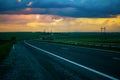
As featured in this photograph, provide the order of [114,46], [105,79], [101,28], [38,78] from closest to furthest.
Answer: [105,79] < [38,78] < [114,46] < [101,28]

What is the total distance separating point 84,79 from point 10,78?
11.2ft

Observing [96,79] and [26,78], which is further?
[26,78]

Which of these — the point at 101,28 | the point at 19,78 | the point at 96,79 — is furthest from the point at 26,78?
the point at 101,28

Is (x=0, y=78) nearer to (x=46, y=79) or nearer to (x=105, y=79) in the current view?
(x=46, y=79)

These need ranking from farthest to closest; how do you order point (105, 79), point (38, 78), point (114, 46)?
1. point (114, 46)
2. point (38, 78)
3. point (105, 79)

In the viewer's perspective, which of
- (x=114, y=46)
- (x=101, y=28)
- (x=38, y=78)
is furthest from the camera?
(x=101, y=28)

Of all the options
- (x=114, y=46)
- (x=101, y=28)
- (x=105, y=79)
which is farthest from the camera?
(x=101, y=28)

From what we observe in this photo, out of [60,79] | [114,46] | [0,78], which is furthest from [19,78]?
[114,46]

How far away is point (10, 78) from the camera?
9789 millimetres

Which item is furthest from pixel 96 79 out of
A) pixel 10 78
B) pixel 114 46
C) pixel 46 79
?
pixel 114 46

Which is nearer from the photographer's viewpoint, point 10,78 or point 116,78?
point 116,78

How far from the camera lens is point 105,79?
8805 mm

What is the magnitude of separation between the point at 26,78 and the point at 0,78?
4.18ft

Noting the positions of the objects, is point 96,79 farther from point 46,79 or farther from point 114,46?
point 114,46
